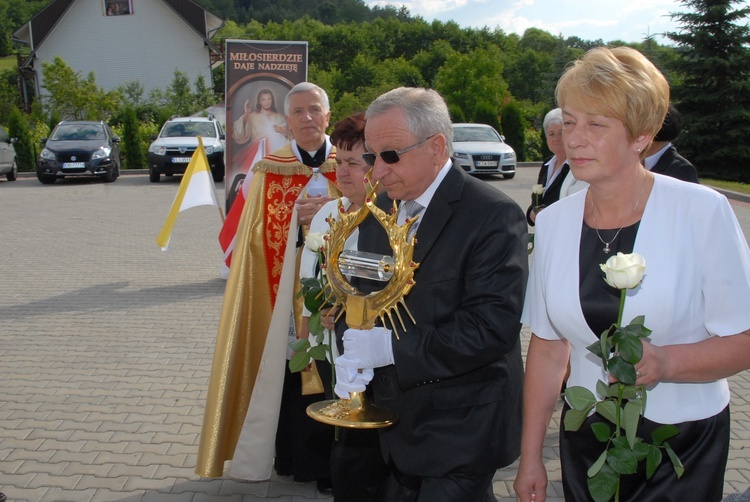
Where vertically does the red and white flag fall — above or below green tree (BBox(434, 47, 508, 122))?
below

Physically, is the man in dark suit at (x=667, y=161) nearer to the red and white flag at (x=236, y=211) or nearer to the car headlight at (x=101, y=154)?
the red and white flag at (x=236, y=211)

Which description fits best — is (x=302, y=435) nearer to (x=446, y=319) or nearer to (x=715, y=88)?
(x=446, y=319)

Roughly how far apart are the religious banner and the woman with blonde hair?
8.10 metres

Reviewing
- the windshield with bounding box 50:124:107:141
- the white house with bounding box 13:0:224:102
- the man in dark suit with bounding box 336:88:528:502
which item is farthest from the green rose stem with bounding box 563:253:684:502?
the white house with bounding box 13:0:224:102

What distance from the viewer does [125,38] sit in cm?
4766

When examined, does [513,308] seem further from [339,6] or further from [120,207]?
[339,6]

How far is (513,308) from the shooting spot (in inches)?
99.5

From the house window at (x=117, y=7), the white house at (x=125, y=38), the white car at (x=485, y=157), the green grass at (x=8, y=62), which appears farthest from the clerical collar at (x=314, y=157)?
the green grass at (x=8, y=62)

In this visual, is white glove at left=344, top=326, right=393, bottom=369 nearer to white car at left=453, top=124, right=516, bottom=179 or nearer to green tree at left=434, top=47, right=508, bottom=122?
white car at left=453, top=124, right=516, bottom=179

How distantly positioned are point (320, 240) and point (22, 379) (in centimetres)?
420

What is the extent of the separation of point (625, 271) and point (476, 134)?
73.5ft

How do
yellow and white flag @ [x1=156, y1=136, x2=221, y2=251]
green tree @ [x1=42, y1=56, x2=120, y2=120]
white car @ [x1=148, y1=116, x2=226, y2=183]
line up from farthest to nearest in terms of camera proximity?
green tree @ [x1=42, y1=56, x2=120, y2=120]
white car @ [x1=148, y1=116, x2=226, y2=183]
yellow and white flag @ [x1=156, y1=136, x2=221, y2=251]

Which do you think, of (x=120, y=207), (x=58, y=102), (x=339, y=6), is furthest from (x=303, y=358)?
(x=339, y=6)

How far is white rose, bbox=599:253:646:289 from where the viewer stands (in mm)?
1955
